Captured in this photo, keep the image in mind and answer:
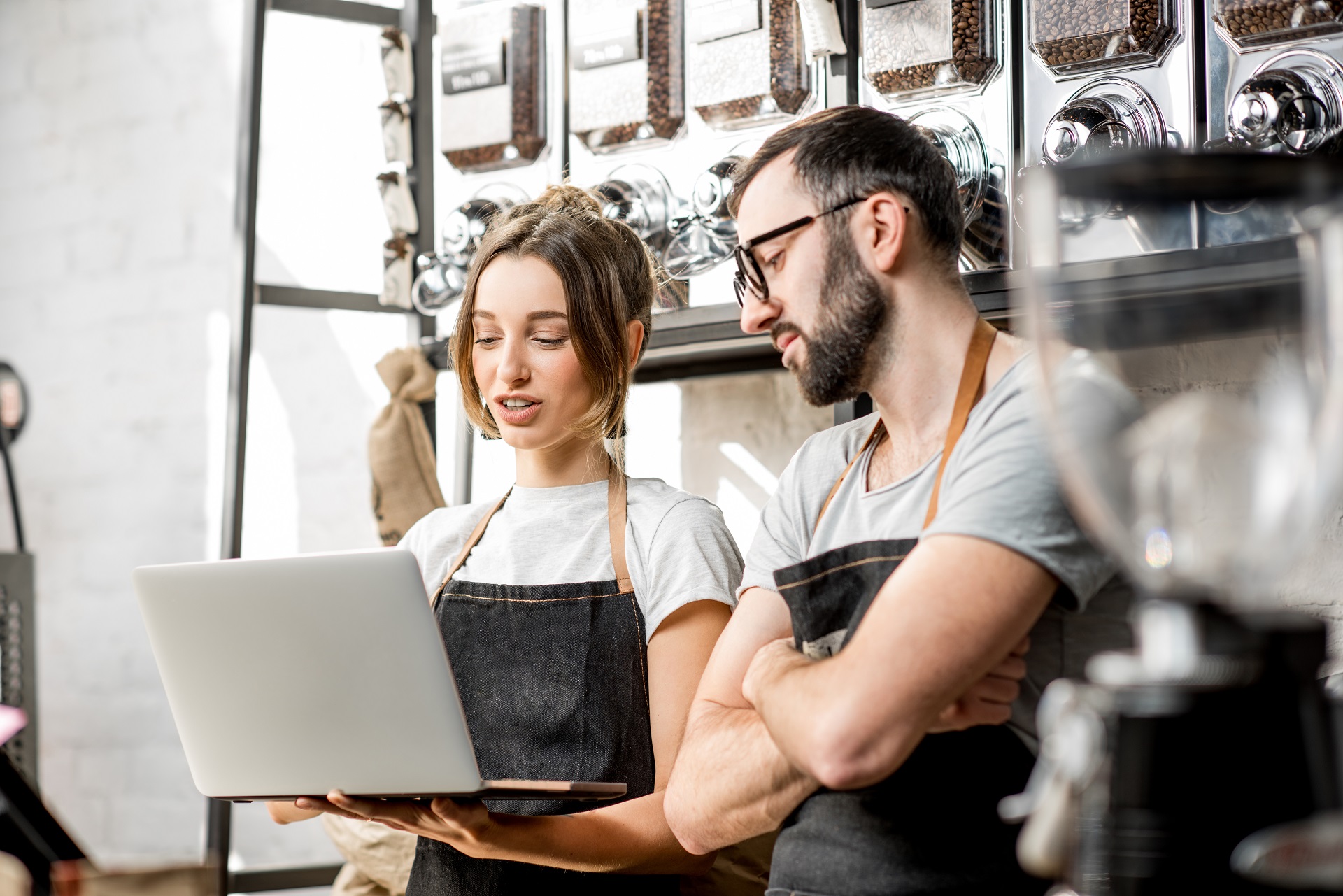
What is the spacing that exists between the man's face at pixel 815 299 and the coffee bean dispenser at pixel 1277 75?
470mm

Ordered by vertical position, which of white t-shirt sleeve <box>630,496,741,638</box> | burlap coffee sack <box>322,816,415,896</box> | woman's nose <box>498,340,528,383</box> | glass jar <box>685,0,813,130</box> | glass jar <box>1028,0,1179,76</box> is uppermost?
glass jar <box>685,0,813,130</box>

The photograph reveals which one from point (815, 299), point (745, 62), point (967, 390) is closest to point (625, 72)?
point (745, 62)

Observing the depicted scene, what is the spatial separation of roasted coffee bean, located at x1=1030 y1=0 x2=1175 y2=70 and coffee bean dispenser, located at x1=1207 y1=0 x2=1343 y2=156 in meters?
0.06

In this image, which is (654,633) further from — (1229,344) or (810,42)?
(1229,344)

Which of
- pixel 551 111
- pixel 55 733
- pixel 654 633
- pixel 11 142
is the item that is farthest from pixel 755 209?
pixel 11 142

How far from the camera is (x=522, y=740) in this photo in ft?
4.85

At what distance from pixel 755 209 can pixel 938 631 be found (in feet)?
1.65

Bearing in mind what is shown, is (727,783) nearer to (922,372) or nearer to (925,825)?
(925,825)

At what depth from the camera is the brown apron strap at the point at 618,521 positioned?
1.49m

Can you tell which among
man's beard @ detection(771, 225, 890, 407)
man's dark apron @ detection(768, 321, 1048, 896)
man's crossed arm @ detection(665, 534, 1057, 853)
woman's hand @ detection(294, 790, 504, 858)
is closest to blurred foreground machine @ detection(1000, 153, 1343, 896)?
man's crossed arm @ detection(665, 534, 1057, 853)

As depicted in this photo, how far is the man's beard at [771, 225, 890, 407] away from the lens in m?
1.21

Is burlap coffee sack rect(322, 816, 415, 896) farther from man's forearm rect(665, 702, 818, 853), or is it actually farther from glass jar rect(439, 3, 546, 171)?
glass jar rect(439, 3, 546, 171)

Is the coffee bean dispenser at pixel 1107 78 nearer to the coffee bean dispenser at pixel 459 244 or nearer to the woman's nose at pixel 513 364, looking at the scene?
the woman's nose at pixel 513 364

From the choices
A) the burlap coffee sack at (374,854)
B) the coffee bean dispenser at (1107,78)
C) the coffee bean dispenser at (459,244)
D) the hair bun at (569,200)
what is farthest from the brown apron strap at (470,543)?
the coffee bean dispenser at (1107,78)
